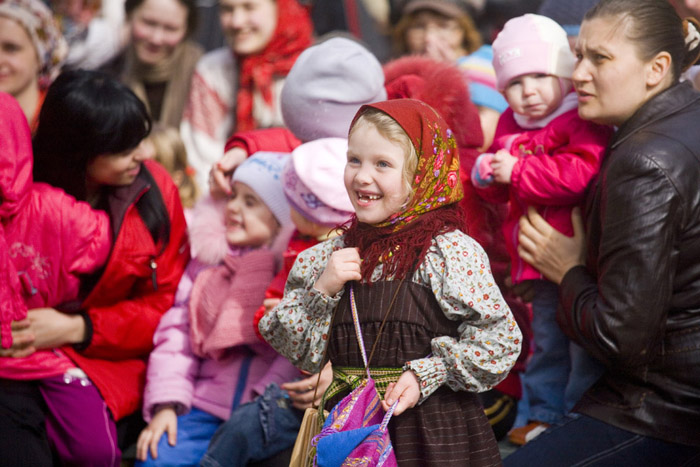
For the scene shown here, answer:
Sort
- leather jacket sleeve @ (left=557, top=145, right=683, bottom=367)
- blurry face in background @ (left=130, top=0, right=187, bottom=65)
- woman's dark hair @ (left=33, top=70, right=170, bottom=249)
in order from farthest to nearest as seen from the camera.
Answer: blurry face in background @ (left=130, top=0, right=187, bottom=65), woman's dark hair @ (left=33, top=70, right=170, bottom=249), leather jacket sleeve @ (left=557, top=145, right=683, bottom=367)

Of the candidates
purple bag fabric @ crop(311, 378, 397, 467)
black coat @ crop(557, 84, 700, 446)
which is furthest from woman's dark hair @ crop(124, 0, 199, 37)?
purple bag fabric @ crop(311, 378, 397, 467)

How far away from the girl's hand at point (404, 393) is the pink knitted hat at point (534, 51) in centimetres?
118

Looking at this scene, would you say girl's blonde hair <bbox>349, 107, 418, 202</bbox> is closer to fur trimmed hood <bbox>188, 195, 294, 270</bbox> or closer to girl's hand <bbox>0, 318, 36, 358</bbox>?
fur trimmed hood <bbox>188, 195, 294, 270</bbox>

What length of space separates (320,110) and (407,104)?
69 cm

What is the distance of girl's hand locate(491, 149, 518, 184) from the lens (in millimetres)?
2660

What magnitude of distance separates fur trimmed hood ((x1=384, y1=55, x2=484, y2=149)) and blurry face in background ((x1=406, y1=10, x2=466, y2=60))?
1468mm

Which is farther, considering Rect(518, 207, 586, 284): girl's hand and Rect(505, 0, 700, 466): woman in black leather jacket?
Rect(518, 207, 586, 284): girl's hand

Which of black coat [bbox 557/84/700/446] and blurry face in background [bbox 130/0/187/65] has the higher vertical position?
blurry face in background [bbox 130/0/187/65]

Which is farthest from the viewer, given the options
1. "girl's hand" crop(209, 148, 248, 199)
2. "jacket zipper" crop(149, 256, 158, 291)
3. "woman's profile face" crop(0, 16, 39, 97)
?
"woman's profile face" crop(0, 16, 39, 97)

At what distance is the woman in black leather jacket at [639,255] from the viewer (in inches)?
90.0

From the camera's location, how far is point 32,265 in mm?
2740

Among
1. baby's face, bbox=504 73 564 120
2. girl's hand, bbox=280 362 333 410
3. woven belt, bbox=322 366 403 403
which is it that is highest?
baby's face, bbox=504 73 564 120

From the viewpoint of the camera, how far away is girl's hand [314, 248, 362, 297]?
2.07 meters

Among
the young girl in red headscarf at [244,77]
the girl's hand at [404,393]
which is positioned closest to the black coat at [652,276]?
the girl's hand at [404,393]
